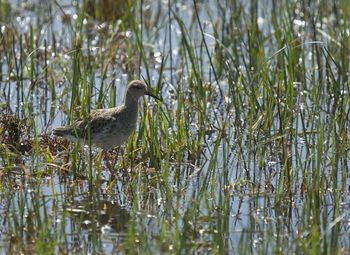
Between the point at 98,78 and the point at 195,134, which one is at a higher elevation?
the point at 98,78

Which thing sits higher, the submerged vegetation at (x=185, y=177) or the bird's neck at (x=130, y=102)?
the bird's neck at (x=130, y=102)

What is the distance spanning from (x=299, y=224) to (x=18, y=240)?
218 centimetres

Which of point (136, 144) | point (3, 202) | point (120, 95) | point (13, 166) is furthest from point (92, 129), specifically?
point (120, 95)

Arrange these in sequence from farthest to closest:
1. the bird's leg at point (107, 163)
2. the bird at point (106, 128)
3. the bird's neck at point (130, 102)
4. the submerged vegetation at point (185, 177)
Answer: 1. the bird's neck at point (130, 102)
2. the bird at point (106, 128)
3. the bird's leg at point (107, 163)
4. the submerged vegetation at point (185, 177)

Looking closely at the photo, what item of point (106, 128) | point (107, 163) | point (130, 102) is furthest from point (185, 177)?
point (130, 102)

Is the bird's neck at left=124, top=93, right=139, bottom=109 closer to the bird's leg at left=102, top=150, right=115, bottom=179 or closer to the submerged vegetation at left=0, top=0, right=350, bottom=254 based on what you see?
the submerged vegetation at left=0, top=0, right=350, bottom=254

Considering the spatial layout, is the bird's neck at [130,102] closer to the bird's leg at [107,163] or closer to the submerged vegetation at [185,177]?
the submerged vegetation at [185,177]

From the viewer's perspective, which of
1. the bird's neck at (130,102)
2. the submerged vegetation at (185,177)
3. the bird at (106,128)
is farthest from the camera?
the bird's neck at (130,102)

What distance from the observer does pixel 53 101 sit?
10.2m

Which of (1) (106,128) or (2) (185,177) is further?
(1) (106,128)

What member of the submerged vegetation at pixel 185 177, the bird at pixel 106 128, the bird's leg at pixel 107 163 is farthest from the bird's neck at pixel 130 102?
the bird's leg at pixel 107 163

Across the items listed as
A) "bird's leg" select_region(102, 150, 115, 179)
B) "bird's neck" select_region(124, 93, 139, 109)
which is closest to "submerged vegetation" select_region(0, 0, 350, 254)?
"bird's leg" select_region(102, 150, 115, 179)

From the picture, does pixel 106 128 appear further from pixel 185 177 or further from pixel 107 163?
pixel 185 177

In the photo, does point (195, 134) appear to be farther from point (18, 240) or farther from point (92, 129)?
point (18, 240)
